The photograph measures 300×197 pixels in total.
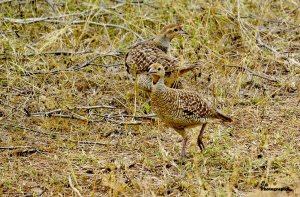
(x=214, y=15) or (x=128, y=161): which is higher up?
(x=214, y=15)

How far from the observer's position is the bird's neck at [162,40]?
7857mm

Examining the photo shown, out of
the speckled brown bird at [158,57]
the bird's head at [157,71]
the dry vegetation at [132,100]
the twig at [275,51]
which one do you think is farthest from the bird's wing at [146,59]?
the twig at [275,51]

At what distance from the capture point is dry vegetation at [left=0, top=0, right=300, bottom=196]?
5590 millimetres

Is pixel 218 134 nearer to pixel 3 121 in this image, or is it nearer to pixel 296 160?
pixel 296 160

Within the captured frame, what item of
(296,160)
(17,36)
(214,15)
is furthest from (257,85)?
(17,36)

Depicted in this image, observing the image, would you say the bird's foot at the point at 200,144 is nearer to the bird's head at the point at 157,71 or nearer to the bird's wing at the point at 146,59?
the bird's head at the point at 157,71

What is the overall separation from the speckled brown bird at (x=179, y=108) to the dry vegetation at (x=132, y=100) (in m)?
0.27

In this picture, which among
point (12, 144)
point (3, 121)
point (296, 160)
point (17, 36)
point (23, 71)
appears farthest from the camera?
point (17, 36)

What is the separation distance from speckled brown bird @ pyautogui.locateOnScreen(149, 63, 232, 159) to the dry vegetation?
10.8 inches

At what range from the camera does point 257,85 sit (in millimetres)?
7738

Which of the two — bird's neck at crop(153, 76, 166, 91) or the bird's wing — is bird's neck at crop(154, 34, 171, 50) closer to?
the bird's wing

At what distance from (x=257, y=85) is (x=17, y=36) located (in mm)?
2632

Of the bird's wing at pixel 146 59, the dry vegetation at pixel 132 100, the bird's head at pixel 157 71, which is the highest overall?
the bird's head at pixel 157 71

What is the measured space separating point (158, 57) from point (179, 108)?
56.7 inches
